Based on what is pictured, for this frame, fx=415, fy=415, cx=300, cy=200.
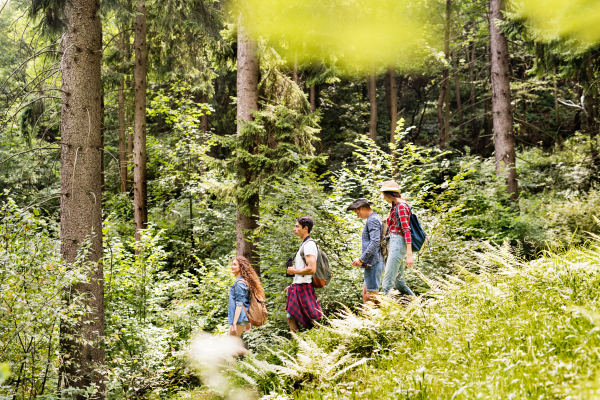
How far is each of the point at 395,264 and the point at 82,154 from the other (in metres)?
4.70

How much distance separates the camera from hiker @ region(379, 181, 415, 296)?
5953mm

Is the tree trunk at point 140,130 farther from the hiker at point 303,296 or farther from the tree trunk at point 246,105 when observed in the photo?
the hiker at point 303,296

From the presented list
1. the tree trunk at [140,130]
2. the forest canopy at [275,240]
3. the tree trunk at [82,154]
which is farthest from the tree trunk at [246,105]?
the tree trunk at [140,130]

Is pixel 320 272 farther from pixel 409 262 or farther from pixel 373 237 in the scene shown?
pixel 409 262

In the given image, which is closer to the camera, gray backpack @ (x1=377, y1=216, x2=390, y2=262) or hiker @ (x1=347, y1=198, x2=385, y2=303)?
hiker @ (x1=347, y1=198, x2=385, y2=303)

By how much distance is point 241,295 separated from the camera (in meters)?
6.31

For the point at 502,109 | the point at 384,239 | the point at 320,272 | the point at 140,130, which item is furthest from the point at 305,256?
the point at 140,130

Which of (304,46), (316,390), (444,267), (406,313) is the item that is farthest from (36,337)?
(304,46)

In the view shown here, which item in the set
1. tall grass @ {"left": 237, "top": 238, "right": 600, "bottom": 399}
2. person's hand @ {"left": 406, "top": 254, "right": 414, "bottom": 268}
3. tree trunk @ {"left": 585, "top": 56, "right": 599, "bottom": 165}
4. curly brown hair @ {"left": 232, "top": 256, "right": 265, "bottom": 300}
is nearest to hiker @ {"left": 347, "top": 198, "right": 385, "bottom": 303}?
person's hand @ {"left": 406, "top": 254, "right": 414, "bottom": 268}

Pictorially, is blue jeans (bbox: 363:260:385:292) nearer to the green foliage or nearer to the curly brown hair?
the curly brown hair

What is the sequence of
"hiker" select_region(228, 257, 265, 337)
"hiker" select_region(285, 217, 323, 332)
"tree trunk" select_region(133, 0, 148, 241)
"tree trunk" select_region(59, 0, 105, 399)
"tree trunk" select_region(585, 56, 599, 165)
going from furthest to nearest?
"tree trunk" select_region(133, 0, 148, 241) → "tree trunk" select_region(585, 56, 599, 165) → "hiker" select_region(228, 257, 265, 337) → "hiker" select_region(285, 217, 323, 332) → "tree trunk" select_region(59, 0, 105, 399)

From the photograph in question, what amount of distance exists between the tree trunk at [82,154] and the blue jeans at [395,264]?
4.05 meters

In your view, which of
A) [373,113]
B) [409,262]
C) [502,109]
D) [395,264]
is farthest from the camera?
[373,113]

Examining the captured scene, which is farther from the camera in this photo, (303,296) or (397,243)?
(303,296)
